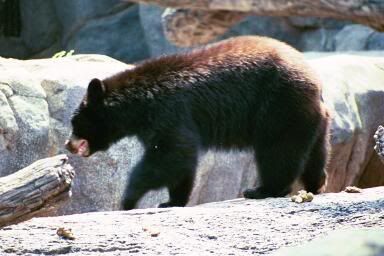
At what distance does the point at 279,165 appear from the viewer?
6367 millimetres

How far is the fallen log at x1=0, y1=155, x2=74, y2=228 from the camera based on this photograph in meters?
4.05

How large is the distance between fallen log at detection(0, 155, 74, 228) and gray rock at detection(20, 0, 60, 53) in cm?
1403

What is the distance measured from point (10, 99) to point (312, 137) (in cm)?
233

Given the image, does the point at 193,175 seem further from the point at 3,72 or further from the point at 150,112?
the point at 3,72

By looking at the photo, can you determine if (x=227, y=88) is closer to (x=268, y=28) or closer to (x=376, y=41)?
(x=376, y=41)

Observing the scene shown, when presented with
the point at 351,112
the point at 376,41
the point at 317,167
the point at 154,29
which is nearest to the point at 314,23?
the point at 376,41

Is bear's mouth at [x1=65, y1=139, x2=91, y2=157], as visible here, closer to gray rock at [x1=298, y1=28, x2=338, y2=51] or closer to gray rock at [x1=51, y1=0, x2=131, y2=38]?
gray rock at [x1=298, y1=28, x2=338, y2=51]

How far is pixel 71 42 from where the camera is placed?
1739 centimetres

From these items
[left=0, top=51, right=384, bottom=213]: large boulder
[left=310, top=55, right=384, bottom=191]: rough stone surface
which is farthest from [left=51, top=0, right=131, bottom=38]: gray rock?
[left=0, top=51, right=384, bottom=213]: large boulder

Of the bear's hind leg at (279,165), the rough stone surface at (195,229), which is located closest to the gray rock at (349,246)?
the rough stone surface at (195,229)

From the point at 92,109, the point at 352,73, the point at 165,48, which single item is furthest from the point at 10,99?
the point at 165,48

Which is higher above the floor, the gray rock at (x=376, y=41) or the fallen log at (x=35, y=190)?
the fallen log at (x=35, y=190)

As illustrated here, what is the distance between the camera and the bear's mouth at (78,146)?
264 inches

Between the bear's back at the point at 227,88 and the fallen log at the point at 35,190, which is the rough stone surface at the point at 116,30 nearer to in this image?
the bear's back at the point at 227,88
